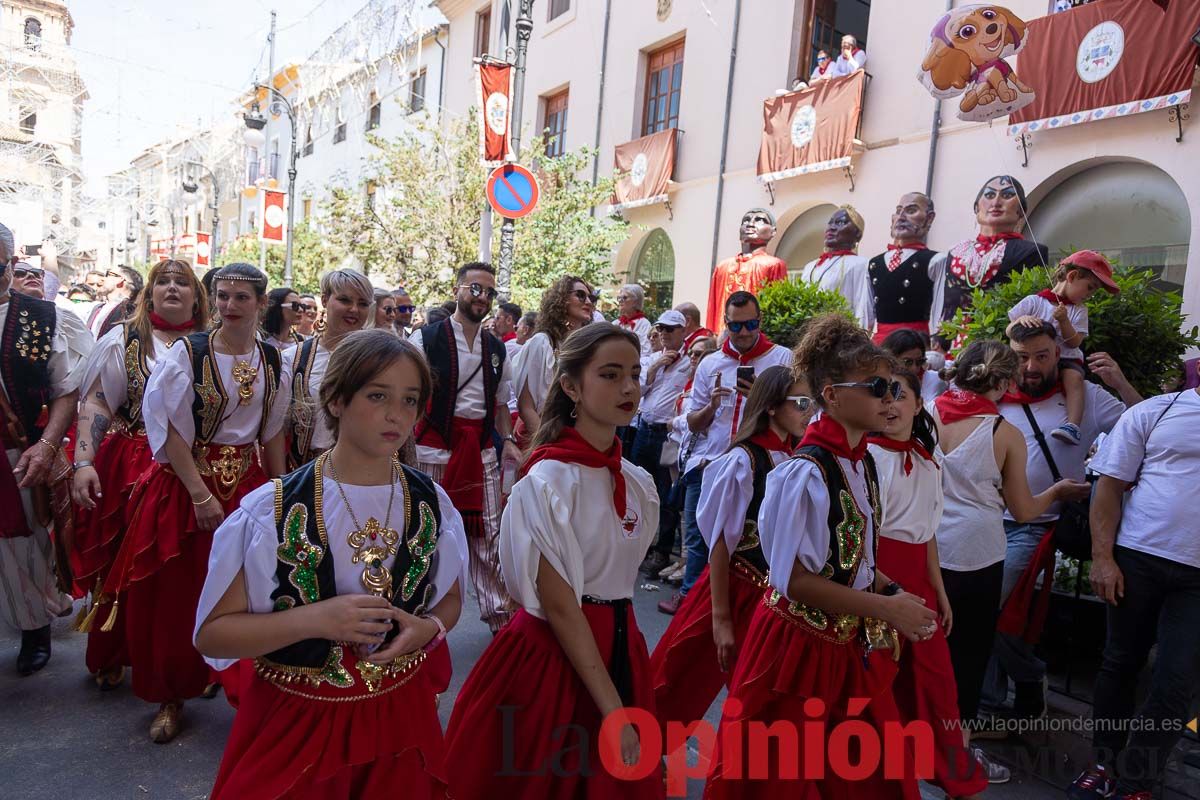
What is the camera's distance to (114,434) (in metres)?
4.19

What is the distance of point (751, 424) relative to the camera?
3605mm

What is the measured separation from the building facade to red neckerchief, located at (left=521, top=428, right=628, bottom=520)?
26.2ft

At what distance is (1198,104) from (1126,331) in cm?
499

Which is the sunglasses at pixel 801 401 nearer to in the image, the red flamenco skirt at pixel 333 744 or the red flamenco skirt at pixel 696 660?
the red flamenco skirt at pixel 696 660

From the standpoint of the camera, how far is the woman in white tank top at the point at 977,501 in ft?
12.2

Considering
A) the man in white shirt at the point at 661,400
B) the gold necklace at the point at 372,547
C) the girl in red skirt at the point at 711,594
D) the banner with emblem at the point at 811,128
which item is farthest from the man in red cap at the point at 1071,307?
the banner with emblem at the point at 811,128

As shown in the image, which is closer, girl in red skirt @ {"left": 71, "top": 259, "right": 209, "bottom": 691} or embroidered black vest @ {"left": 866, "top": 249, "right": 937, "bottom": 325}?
girl in red skirt @ {"left": 71, "top": 259, "right": 209, "bottom": 691}

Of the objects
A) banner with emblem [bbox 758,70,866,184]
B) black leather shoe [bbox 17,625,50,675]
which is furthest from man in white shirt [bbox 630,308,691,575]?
banner with emblem [bbox 758,70,866,184]

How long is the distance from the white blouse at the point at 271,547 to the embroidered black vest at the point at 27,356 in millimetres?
2632

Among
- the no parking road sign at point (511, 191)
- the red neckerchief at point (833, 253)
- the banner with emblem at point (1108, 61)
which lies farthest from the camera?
the no parking road sign at point (511, 191)

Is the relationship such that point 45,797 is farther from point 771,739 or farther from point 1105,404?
point 1105,404

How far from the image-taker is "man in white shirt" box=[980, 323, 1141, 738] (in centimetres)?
425

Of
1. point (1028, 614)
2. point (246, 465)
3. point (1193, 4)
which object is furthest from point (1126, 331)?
point (1193, 4)

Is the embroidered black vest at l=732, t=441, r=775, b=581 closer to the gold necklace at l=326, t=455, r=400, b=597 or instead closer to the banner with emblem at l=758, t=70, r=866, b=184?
the gold necklace at l=326, t=455, r=400, b=597
